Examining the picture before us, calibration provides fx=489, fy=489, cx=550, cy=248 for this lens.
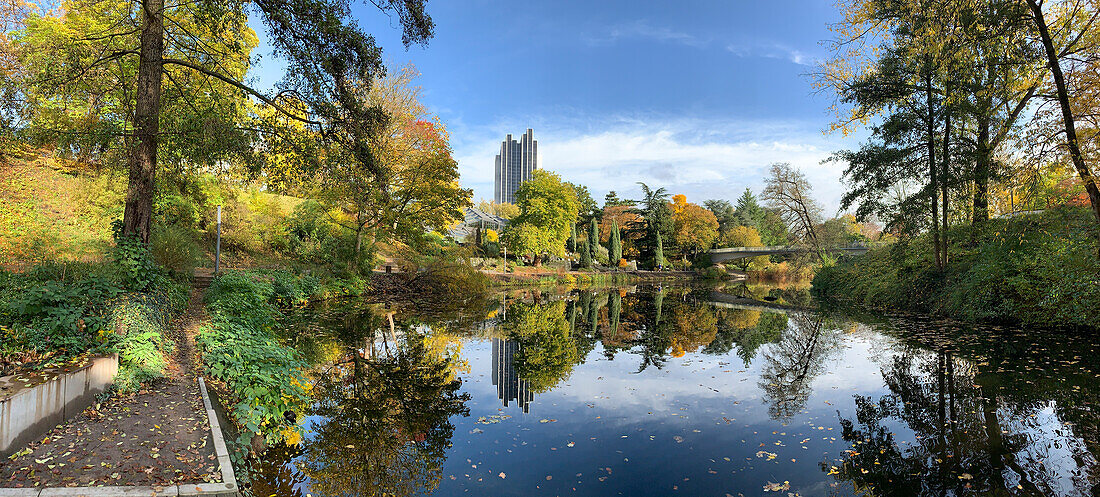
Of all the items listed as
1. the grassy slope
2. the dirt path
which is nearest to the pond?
the dirt path

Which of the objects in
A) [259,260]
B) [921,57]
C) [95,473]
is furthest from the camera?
[259,260]

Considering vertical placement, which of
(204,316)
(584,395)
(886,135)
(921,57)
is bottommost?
(584,395)

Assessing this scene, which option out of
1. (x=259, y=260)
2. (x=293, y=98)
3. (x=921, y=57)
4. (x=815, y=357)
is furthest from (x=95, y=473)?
(x=259, y=260)

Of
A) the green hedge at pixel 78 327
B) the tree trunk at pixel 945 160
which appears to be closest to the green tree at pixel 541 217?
the tree trunk at pixel 945 160

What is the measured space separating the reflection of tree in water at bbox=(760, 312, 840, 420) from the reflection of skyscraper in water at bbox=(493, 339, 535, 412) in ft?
10.8

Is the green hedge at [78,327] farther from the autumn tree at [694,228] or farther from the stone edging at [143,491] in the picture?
the autumn tree at [694,228]

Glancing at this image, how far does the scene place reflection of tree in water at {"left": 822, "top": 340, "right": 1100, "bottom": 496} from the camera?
13.5ft

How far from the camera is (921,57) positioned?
1473cm

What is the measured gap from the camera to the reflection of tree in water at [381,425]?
4.35 metres

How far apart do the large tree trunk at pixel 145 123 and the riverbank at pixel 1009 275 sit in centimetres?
1724

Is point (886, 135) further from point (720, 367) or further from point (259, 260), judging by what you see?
point (259, 260)

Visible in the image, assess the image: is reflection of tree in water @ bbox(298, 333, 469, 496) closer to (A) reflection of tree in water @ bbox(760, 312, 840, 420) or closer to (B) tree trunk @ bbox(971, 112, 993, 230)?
(A) reflection of tree in water @ bbox(760, 312, 840, 420)

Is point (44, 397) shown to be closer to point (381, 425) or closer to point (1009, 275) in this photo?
point (381, 425)

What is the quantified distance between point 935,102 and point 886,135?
1.53 m
